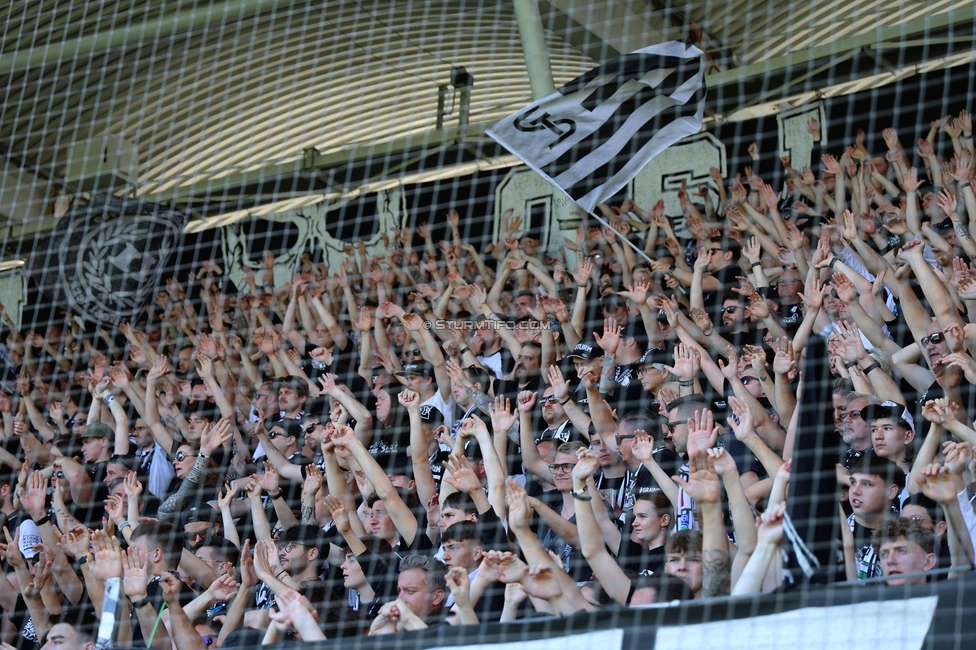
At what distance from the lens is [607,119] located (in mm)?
5941

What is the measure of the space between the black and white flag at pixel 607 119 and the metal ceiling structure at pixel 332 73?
193cm

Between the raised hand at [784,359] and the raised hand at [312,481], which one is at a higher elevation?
the raised hand at [784,359]

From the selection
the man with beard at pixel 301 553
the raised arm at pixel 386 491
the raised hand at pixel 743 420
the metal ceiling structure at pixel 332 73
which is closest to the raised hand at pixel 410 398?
the raised arm at pixel 386 491

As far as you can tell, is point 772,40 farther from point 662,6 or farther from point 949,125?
point 949,125

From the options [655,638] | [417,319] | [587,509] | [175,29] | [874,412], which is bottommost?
[655,638]

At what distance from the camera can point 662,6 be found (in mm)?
8516

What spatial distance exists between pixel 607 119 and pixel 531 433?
184 centimetres

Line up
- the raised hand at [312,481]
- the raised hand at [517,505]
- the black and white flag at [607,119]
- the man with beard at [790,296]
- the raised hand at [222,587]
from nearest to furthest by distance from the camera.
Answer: the raised hand at [517,505] → the raised hand at [222,587] → the raised hand at [312,481] → the man with beard at [790,296] → the black and white flag at [607,119]

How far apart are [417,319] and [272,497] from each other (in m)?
1.34

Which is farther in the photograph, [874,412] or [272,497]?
[272,497]

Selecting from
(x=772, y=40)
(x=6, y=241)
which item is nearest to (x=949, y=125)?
(x=772, y=40)

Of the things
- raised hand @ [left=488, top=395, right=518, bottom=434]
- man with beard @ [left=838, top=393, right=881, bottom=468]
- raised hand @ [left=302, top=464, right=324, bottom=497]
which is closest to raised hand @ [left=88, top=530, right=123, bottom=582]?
raised hand @ [left=302, top=464, right=324, bottom=497]

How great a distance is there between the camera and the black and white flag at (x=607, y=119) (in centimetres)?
586

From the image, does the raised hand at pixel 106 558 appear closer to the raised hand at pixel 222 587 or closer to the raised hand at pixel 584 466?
the raised hand at pixel 222 587
